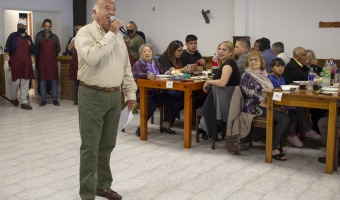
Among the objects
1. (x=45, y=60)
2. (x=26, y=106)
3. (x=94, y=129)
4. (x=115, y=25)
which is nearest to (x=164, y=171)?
(x=94, y=129)

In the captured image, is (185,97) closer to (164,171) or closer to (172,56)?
(164,171)

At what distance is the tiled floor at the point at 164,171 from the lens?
324 centimetres

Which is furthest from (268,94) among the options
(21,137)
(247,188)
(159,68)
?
(21,137)

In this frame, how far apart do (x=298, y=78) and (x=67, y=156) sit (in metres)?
2.87

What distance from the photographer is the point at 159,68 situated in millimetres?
5496

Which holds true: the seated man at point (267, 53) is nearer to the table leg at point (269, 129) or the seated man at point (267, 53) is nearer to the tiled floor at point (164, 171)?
the tiled floor at point (164, 171)

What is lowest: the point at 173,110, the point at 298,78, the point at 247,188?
the point at 247,188

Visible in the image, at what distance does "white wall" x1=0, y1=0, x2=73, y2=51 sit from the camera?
8320 mm

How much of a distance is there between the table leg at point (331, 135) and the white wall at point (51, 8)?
671 cm

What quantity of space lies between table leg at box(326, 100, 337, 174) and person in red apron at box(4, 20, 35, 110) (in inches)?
196

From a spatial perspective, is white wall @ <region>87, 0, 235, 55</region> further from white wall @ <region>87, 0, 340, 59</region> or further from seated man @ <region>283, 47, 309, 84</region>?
seated man @ <region>283, 47, 309, 84</region>

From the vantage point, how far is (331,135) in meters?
3.67

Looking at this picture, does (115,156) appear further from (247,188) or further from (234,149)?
(247,188)

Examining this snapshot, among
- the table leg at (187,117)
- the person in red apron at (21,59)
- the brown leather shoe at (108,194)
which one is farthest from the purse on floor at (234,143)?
the person in red apron at (21,59)
